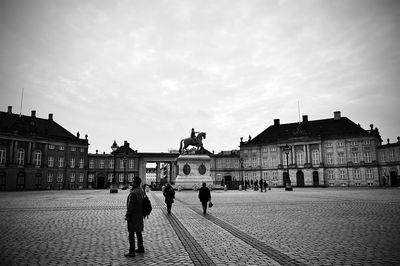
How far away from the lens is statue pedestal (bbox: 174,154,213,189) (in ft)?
120

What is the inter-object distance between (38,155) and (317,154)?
206ft

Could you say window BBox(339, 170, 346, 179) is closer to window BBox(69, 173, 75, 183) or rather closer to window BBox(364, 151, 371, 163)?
window BBox(364, 151, 371, 163)

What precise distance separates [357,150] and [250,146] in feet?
85.8

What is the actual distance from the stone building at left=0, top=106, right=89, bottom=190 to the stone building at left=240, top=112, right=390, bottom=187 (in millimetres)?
43425

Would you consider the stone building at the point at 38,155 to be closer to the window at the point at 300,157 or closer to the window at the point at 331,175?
the window at the point at 300,157

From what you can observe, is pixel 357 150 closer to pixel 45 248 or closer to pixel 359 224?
pixel 359 224

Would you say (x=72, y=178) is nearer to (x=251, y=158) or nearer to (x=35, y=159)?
(x=35, y=159)

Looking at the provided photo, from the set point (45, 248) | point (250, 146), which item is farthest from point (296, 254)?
point (250, 146)

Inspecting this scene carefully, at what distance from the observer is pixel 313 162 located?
70.2m

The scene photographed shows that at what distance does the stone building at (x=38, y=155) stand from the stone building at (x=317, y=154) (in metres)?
43.4

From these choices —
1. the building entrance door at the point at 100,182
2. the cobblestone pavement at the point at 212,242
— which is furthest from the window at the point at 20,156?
the cobblestone pavement at the point at 212,242

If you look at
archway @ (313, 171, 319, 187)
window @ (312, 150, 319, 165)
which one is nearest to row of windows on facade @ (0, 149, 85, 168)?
archway @ (313, 171, 319, 187)

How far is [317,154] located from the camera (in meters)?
70.1

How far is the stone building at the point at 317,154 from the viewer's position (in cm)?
6375
